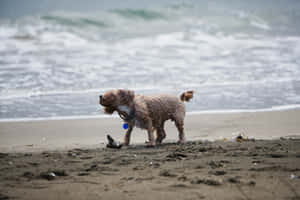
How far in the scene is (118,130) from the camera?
6.40 metres

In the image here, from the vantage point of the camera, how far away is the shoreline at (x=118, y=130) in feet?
18.7

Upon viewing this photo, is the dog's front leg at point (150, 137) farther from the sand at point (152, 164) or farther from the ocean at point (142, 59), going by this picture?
the ocean at point (142, 59)

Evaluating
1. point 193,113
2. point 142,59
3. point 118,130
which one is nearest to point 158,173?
point 118,130

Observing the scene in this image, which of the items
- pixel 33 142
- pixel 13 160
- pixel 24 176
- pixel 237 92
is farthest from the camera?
pixel 237 92

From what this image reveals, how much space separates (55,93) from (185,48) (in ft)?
24.3

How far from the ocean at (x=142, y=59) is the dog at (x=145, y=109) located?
1.90 m

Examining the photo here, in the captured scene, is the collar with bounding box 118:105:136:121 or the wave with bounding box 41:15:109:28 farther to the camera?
the wave with bounding box 41:15:109:28

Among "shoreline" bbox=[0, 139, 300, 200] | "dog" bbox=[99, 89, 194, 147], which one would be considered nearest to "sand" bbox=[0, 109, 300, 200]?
"shoreline" bbox=[0, 139, 300, 200]

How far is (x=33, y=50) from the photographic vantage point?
15234mm

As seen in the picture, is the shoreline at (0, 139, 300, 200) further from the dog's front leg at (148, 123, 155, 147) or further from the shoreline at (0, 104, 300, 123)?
the shoreline at (0, 104, 300, 123)

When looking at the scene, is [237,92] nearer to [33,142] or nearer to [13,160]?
[33,142]

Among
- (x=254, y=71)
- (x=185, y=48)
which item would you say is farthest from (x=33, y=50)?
(x=254, y=71)

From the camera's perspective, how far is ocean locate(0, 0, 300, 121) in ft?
26.5

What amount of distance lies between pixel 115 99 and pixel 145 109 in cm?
38
